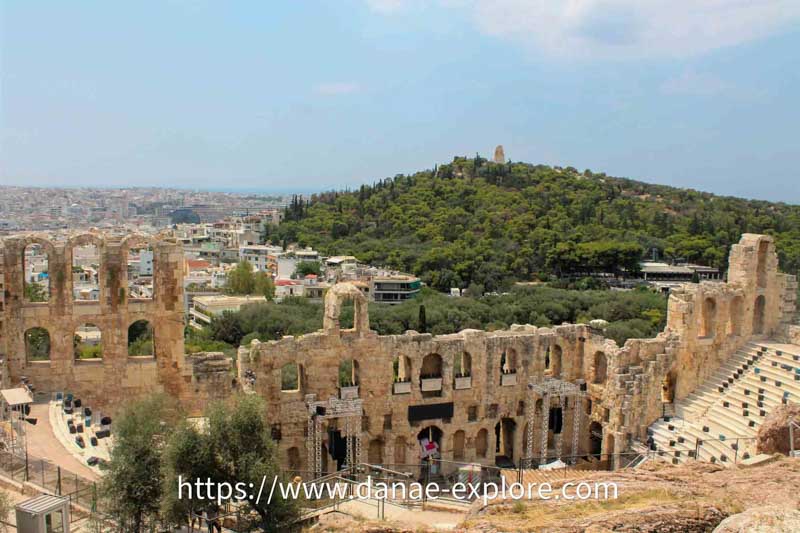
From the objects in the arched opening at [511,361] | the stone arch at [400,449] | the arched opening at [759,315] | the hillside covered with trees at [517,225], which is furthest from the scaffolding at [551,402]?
the hillside covered with trees at [517,225]

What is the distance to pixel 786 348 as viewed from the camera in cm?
2973

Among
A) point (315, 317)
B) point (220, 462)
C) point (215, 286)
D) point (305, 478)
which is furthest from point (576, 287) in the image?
point (220, 462)

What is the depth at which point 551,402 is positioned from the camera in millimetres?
31984

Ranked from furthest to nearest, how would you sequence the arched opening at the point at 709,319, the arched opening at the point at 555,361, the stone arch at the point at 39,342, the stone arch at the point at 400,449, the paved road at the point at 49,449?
the stone arch at the point at 39,342, the arched opening at the point at 555,361, the arched opening at the point at 709,319, the stone arch at the point at 400,449, the paved road at the point at 49,449

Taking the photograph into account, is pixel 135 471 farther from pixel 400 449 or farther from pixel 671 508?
pixel 400 449

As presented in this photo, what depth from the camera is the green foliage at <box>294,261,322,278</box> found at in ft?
306

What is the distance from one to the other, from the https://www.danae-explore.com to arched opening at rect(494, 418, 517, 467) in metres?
6.84

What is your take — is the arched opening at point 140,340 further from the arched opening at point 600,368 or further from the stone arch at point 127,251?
the arched opening at point 600,368

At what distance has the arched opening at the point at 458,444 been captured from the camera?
100 ft

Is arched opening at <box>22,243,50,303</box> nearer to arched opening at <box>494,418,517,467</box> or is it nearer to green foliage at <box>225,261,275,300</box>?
green foliage at <box>225,261,275,300</box>

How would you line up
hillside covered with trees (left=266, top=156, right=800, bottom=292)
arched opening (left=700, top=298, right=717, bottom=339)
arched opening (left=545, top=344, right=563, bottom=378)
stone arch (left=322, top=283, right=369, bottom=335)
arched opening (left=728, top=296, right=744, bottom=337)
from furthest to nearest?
hillside covered with trees (left=266, top=156, right=800, bottom=292), arched opening (left=545, top=344, right=563, bottom=378), arched opening (left=728, top=296, right=744, bottom=337), arched opening (left=700, top=298, right=717, bottom=339), stone arch (left=322, top=283, right=369, bottom=335)

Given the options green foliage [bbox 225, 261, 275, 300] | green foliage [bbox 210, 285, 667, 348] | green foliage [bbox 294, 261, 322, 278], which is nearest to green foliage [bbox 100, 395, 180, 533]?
green foliage [bbox 210, 285, 667, 348]

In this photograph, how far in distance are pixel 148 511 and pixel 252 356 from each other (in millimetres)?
9236

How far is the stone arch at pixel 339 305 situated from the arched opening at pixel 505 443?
8.53 metres
